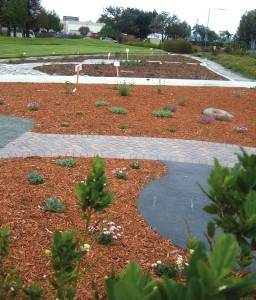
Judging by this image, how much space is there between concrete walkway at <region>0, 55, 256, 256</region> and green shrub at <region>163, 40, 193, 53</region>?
40443 millimetres

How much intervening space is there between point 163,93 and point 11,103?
5.05m

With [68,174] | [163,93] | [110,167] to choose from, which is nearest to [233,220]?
[68,174]

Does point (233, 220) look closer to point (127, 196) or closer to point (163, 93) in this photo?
point (127, 196)

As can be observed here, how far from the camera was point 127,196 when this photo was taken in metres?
5.19

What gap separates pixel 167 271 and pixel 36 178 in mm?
2470

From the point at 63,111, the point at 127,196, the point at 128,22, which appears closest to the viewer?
the point at 127,196

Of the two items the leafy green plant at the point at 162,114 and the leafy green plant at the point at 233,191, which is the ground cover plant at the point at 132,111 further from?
the leafy green plant at the point at 233,191

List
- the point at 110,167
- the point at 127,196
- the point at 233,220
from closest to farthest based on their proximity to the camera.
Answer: the point at 233,220 → the point at 127,196 → the point at 110,167

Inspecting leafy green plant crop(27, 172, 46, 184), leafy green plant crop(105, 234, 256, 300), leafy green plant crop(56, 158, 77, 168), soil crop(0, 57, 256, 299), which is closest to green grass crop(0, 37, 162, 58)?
soil crop(0, 57, 256, 299)

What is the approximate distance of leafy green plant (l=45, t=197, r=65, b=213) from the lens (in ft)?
14.8

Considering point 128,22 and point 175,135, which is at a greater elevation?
point 128,22

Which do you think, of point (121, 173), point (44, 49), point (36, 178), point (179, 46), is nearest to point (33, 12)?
point (179, 46)

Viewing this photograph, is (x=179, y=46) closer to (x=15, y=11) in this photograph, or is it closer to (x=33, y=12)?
(x=15, y=11)

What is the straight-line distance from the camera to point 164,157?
7086 millimetres
